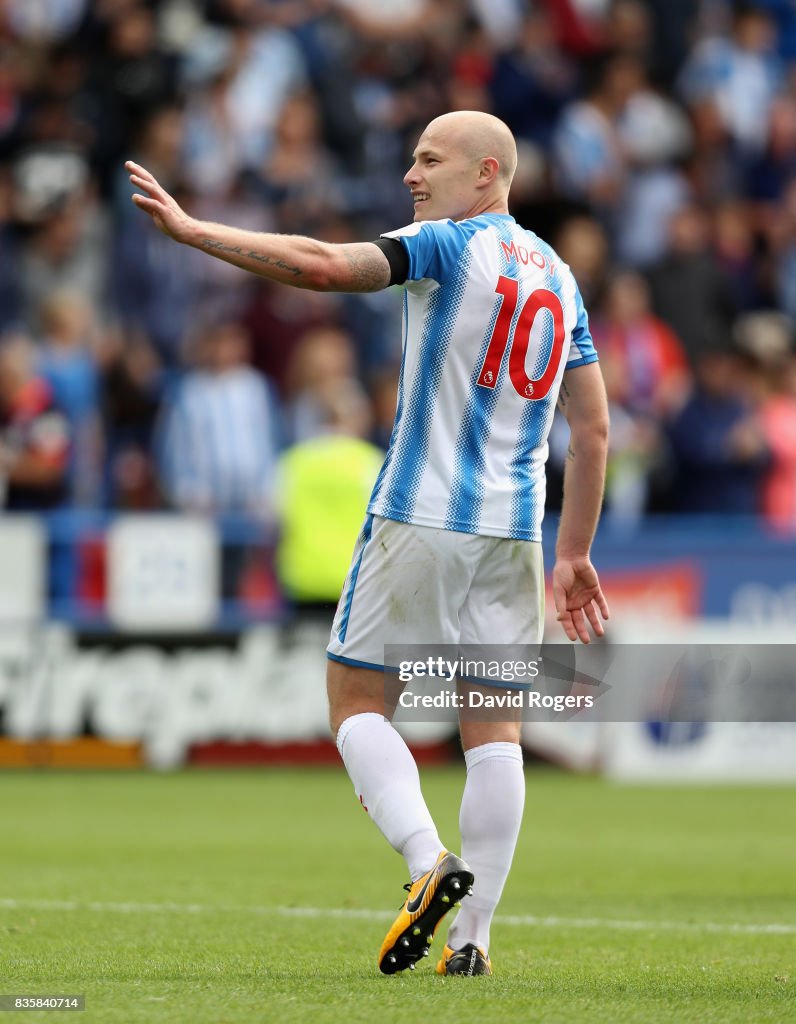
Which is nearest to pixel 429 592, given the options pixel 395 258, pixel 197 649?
pixel 395 258

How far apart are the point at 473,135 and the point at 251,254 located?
87cm

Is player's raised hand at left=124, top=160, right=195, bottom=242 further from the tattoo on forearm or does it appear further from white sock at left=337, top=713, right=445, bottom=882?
white sock at left=337, top=713, right=445, bottom=882

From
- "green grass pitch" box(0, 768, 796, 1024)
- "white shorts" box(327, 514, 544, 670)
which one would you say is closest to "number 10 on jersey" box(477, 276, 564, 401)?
"white shorts" box(327, 514, 544, 670)

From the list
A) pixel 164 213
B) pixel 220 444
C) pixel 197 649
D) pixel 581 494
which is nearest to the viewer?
pixel 164 213

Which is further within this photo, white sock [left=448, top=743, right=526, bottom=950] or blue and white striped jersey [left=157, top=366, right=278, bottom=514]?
blue and white striped jersey [left=157, top=366, right=278, bottom=514]

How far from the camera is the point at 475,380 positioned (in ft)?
16.9

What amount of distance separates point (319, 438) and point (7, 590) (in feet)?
7.55

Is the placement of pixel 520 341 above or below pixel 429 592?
above

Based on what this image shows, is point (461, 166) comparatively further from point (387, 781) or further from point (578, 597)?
point (387, 781)

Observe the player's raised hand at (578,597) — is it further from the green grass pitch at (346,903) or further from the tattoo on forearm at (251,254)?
the tattoo on forearm at (251,254)

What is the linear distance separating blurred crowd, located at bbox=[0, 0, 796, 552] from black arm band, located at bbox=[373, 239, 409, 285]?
25.0ft

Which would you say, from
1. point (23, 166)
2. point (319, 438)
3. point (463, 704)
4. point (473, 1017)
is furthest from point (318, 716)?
point (473, 1017)

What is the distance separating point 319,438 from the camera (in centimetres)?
1316

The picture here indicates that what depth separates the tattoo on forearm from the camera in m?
4.66
